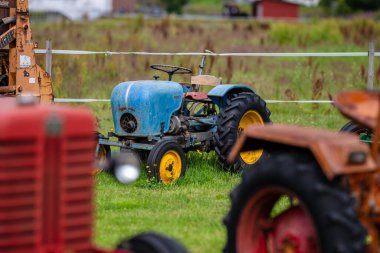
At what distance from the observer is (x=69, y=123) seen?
14.5 ft

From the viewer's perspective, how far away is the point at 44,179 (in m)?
4.39

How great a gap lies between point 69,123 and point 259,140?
5.29 ft

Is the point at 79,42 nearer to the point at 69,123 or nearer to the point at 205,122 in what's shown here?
the point at 205,122

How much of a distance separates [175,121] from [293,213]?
487 centimetres

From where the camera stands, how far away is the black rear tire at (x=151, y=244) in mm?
4824

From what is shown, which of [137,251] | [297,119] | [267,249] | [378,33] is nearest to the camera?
[137,251]

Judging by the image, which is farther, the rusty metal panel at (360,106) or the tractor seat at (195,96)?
the tractor seat at (195,96)

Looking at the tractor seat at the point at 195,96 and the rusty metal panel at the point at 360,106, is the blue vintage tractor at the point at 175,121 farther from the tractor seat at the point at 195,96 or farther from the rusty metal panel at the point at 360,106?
the rusty metal panel at the point at 360,106

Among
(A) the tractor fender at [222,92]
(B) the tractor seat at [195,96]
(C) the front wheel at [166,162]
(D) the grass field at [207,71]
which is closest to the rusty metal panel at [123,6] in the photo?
(D) the grass field at [207,71]

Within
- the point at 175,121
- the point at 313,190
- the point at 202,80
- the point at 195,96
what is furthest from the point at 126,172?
the point at 202,80

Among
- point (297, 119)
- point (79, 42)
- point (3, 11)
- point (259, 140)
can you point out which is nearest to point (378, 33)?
point (79, 42)

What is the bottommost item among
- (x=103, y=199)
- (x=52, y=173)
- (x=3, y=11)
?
(x=103, y=199)

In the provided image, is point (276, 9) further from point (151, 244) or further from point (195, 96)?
point (151, 244)

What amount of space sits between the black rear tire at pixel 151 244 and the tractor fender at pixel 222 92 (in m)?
5.27
